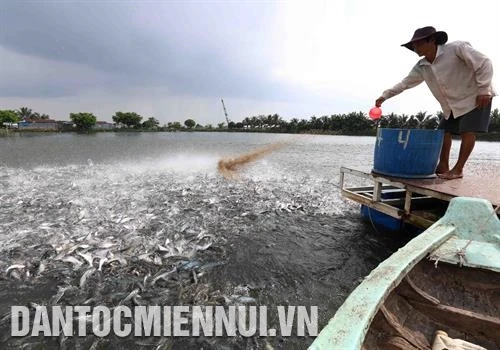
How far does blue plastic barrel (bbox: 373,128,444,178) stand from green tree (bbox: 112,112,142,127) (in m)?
136

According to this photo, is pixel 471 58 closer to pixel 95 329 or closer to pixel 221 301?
pixel 221 301

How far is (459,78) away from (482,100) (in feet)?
1.74

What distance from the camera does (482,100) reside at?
454 cm

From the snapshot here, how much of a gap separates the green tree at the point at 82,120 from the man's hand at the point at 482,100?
4832 inches

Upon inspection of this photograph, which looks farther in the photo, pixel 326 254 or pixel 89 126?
pixel 89 126

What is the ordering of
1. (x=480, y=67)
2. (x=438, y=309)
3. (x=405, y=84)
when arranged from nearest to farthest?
1. (x=438, y=309)
2. (x=480, y=67)
3. (x=405, y=84)

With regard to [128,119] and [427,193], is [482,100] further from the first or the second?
[128,119]

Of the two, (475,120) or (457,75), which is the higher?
(457,75)

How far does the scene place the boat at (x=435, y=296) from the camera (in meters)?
1.85

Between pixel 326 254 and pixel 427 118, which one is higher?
pixel 427 118

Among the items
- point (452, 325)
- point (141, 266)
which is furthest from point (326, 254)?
point (141, 266)

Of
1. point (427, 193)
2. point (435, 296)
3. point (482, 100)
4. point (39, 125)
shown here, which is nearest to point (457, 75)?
point (482, 100)

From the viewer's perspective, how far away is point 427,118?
73.3 m

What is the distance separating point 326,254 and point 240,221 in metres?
2.29
